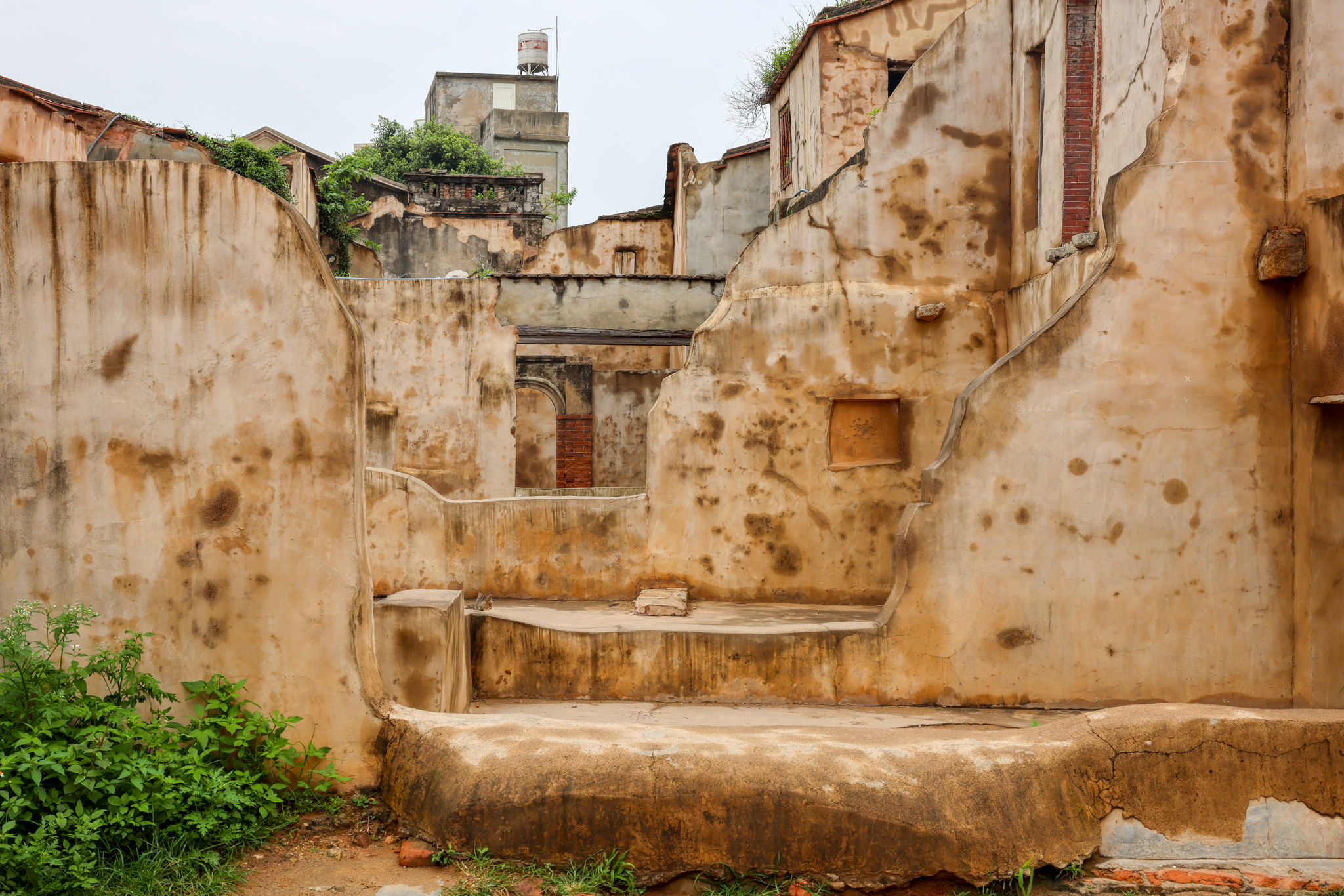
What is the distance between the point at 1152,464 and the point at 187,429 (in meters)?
5.29

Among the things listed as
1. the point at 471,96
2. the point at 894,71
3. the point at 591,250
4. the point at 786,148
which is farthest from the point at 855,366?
→ the point at 471,96

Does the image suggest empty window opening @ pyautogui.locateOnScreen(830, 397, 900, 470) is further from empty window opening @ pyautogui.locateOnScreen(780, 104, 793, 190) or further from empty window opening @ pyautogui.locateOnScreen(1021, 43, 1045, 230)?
empty window opening @ pyautogui.locateOnScreen(780, 104, 793, 190)

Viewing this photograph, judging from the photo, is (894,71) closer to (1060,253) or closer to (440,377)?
(1060,253)

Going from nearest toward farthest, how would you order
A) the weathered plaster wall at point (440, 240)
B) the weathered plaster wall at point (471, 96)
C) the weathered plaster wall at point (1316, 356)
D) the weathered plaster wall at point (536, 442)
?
the weathered plaster wall at point (1316, 356)
the weathered plaster wall at point (536, 442)
the weathered plaster wall at point (440, 240)
the weathered plaster wall at point (471, 96)

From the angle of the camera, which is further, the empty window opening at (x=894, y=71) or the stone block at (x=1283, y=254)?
the empty window opening at (x=894, y=71)

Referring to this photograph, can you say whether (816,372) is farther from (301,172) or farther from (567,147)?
(567,147)

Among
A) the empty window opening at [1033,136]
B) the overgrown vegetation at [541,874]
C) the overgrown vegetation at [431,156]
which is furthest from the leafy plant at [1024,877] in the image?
the overgrown vegetation at [431,156]

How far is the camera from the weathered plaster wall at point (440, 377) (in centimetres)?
1235

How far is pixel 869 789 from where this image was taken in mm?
3453

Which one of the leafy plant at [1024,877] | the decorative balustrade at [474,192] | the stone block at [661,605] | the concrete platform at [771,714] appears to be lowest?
the concrete platform at [771,714]

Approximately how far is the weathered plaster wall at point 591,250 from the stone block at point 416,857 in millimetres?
17279

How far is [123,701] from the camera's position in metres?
3.69

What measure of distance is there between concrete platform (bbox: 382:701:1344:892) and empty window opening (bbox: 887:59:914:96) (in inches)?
425

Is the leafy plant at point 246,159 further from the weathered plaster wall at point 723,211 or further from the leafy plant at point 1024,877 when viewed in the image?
the leafy plant at point 1024,877
